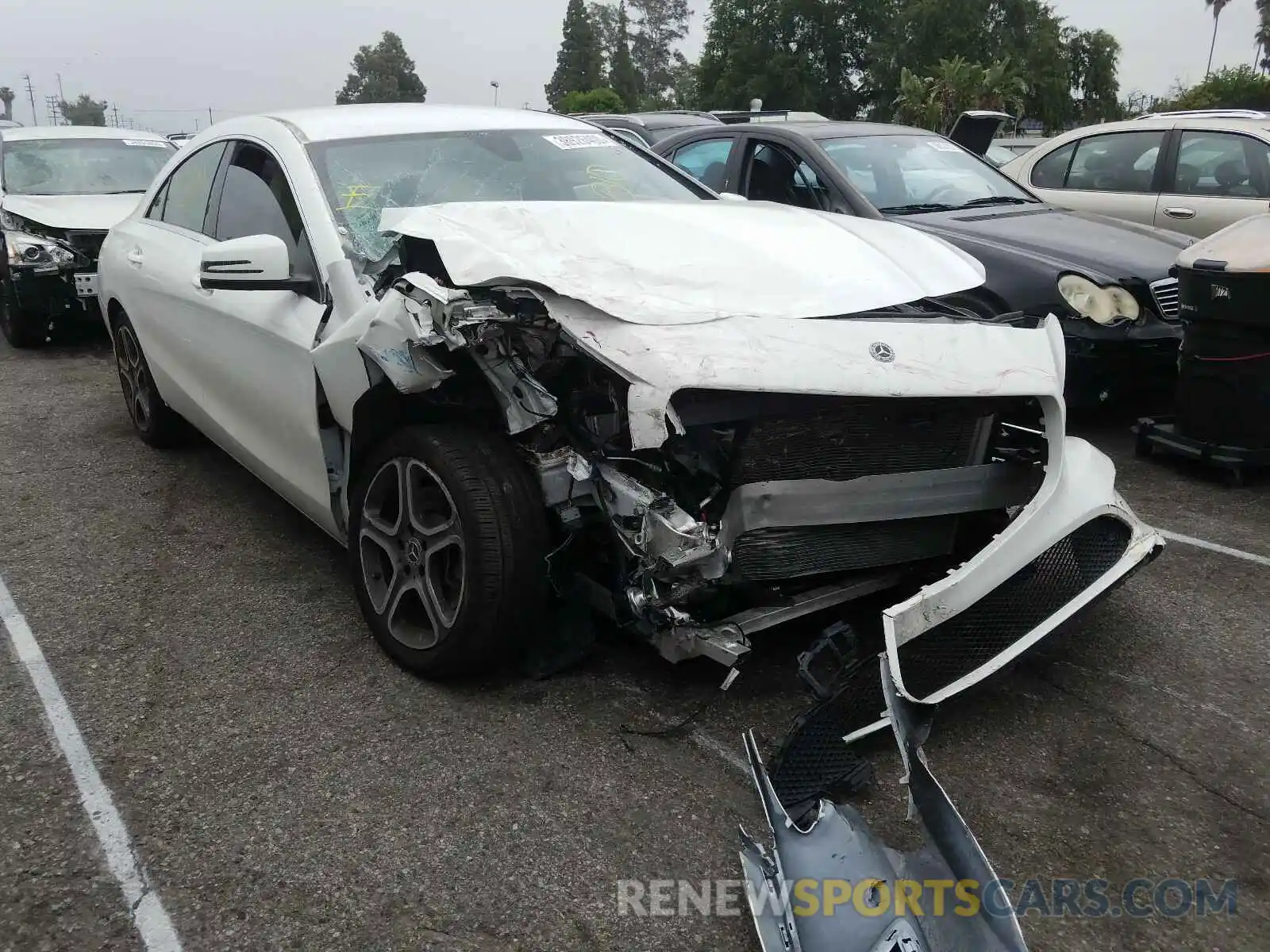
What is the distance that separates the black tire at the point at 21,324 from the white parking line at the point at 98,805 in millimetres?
5785

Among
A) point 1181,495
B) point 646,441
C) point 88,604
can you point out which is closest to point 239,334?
point 88,604

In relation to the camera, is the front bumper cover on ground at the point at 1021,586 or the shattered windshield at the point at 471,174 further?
the shattered windshield at the point at 471,174

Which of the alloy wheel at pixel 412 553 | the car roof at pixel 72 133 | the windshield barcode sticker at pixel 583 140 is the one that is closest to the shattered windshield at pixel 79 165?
the car roof at pixel 72 133

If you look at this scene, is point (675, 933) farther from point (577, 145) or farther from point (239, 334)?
point (577, 145)

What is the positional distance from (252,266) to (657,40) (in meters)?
109

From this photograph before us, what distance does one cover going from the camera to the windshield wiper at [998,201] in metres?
6.49

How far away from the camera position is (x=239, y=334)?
3.76m

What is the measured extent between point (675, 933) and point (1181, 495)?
3.66m

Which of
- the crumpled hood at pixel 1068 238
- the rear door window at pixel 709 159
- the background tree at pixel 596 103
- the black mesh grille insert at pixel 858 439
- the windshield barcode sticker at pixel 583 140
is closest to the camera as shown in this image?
the black mesh grille insert at pixel 858 439

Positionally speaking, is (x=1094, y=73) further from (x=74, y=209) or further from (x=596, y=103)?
(x=74, y=209)

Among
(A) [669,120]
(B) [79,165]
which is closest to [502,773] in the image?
(B) [79,165]

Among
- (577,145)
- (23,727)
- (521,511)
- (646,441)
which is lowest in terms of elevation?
(23,727)

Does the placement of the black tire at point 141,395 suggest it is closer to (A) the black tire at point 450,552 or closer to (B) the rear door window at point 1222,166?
(A) the black tire at point 450,552

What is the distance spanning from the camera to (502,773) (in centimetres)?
267
